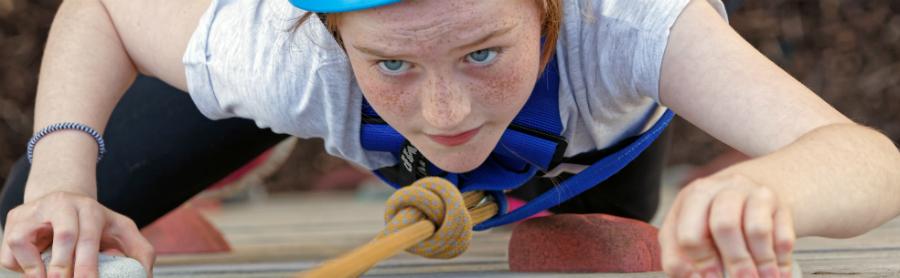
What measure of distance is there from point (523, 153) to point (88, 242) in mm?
470

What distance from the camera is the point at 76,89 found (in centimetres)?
147

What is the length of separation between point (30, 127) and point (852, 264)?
10.0ft

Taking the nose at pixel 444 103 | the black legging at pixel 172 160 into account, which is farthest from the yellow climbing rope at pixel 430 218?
the black legging at pixel 172 160

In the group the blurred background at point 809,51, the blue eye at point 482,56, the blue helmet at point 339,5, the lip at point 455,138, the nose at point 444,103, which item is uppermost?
the blue helmet at point 339,5

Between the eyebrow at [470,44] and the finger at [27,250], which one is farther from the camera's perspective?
the finger at [27,250]

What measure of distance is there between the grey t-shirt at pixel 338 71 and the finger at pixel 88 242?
256 mm

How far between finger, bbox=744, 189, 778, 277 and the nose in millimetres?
351

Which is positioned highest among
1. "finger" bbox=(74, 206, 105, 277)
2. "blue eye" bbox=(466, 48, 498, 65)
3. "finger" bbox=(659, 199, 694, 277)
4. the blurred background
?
"finger" bbox=(659, 199, 694, 277)

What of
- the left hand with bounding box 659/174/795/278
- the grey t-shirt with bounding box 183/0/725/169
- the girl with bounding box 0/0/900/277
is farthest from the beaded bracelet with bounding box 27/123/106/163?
the left hand with bounding box 659/174/795/278

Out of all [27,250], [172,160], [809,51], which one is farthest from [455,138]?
[809,51]

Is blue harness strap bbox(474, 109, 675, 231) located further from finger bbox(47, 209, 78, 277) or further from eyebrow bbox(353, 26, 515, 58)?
finger bbox(47, 209, 78, 277)

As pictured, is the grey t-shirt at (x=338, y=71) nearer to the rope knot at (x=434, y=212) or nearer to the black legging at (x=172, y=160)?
the rope knot at (x=434, y=212)

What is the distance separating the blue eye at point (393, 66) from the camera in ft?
3.74

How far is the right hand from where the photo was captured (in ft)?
3.94
